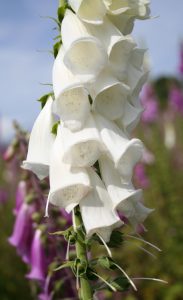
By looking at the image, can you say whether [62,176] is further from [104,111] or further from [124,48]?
[124,48]

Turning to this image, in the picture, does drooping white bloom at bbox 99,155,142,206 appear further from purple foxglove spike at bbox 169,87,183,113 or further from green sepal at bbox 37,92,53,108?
purple foxglove spike at bbox 169,87,183,113

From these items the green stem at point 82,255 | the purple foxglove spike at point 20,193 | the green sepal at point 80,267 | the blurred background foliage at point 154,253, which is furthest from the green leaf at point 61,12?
the blurred background foliage at point 154,253

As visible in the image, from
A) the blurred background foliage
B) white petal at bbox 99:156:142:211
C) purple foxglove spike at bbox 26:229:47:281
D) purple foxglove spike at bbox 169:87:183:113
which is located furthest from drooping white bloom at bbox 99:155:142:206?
purple foxglove spike at bbox 169:87:183:113

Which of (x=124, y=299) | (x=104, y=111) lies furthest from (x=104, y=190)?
(x=124, y=299)

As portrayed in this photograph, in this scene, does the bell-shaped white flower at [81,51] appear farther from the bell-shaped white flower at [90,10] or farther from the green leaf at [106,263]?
the green leaf at [106,263]

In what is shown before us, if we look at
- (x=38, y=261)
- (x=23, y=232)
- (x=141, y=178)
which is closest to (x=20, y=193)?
(x=23, y=232)
